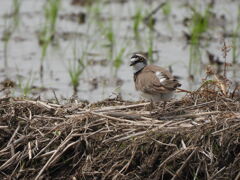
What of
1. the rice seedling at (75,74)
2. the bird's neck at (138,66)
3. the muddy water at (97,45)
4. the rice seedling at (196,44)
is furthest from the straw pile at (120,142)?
the rice seedling at (196,44)

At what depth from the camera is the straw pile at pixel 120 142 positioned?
23.0 ft

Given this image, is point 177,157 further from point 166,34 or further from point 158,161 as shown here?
point 166,34

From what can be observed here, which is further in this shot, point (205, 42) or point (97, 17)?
point (97, 17)

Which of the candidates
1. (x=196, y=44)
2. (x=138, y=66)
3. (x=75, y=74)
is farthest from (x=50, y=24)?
(x=138, y=66)

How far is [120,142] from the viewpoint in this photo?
24.1 ft

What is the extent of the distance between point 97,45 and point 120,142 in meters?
6.26

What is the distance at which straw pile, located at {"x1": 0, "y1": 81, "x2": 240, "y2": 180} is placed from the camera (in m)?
7.02

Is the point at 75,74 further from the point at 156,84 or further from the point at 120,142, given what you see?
the point at 120,142

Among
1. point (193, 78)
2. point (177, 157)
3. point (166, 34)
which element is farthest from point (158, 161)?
point (166, 34)

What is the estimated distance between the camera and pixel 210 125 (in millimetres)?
7273

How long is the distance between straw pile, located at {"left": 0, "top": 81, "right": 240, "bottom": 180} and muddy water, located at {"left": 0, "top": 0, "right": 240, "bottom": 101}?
9.12ft

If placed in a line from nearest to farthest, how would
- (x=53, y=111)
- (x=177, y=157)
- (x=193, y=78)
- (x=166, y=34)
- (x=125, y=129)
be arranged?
(x=177, y=157) < (x=125, y=129) < (x=53, y=111) < (x=193, y=78) < (x=166, y=34)

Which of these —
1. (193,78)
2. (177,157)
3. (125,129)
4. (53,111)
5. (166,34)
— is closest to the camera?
(177,157)

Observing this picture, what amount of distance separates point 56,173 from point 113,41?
612cm
